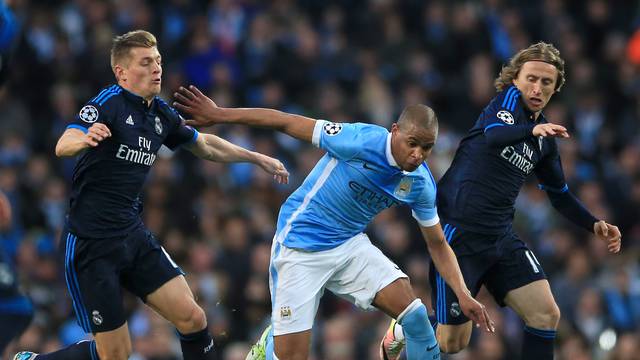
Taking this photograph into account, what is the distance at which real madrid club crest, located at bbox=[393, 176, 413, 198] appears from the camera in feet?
29.5

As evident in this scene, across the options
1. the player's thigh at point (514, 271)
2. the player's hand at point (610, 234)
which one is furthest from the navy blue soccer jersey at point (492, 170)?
the player's hand at point (610, 234)

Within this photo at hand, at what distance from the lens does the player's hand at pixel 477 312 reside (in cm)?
870

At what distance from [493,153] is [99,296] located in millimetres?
3102

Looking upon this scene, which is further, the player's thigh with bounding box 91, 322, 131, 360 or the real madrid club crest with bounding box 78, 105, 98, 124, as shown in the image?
the player's thigh with bounding box 91, 322, 131, 360

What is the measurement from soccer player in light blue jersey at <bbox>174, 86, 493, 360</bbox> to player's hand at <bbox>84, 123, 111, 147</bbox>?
0.54m

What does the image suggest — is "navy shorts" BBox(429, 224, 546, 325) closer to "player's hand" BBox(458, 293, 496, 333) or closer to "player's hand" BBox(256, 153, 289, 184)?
"player's hand" BBox(458, 293, 496, 333)

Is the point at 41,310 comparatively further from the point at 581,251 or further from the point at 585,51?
the point at 585,51

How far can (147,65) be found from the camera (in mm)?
9219

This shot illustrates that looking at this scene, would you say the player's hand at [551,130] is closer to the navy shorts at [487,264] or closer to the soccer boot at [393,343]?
the navy shorts at [487,264]

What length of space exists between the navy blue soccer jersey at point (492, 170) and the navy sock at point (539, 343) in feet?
2.69

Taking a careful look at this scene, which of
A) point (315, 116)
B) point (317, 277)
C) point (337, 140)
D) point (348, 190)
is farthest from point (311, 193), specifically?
point (315, 116)

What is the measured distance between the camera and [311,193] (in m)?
9.15

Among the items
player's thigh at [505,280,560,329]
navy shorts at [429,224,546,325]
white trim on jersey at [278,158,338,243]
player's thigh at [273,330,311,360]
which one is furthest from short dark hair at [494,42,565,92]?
player's thigh at [273,330,311,360]

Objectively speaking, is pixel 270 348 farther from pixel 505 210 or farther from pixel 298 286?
pixel 505 210
